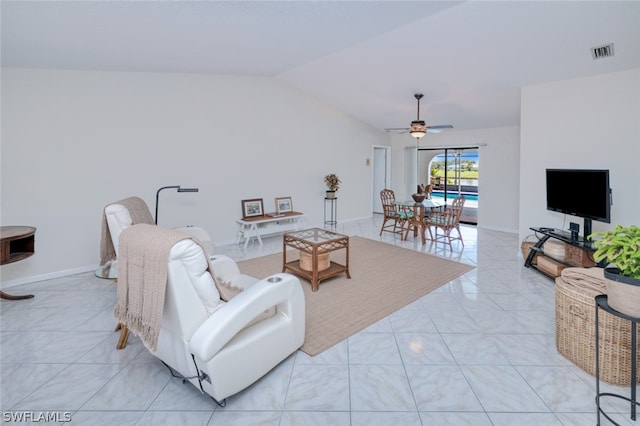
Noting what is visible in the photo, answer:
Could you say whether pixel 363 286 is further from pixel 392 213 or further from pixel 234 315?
pixel 392 213

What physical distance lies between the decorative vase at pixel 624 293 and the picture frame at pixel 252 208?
494 cm

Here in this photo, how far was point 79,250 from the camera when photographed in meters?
4.19

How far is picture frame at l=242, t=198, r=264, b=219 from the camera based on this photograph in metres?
5.71

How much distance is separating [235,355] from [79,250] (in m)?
3.58

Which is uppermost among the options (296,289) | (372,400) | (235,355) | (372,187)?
(372,187)

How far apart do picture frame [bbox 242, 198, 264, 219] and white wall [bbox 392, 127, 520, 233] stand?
467 cm

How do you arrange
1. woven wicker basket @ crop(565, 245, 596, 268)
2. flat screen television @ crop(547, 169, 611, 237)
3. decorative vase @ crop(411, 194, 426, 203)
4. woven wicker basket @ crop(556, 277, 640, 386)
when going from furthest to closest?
decorative vase @ crop(411, 194, 426, 203), woven wicker basket @ crop(565, 245, 596, 268), flat screen television @ crop(547, 169, 611, 237), woven wicker basket @ crop(556, 277, 640, 386)

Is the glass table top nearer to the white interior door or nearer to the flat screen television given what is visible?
the flat screen television

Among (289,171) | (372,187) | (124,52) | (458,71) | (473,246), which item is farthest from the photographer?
(372,187)

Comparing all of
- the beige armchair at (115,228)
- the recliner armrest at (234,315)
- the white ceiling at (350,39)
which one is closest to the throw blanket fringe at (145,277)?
the recliner armrest at (234,315)

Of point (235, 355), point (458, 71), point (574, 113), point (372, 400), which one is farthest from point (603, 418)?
point (458, 71)

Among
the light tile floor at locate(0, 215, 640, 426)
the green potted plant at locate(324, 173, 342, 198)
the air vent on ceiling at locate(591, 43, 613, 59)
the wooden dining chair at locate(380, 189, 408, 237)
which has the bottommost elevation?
the light tile floor at locate(0, 215, 640, 426)

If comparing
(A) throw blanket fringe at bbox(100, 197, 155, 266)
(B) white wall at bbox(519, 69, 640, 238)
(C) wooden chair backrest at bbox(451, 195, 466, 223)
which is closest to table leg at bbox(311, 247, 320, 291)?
(A) throw blanket fringe at bbox(100, 197, 155, 266)

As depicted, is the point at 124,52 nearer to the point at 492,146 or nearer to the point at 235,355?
the point at 235,355
